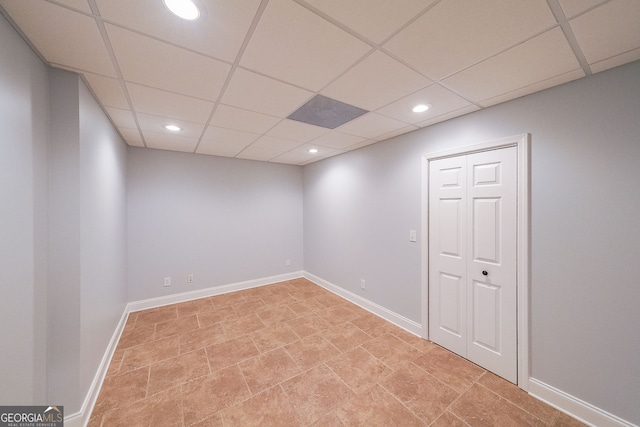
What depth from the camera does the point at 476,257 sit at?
2.24 meters

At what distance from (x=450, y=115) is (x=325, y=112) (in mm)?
1307

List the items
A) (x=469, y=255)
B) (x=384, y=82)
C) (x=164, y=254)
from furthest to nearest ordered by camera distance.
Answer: (x=164, y=254)
(x=469, y=255)
(x=384, y=82)

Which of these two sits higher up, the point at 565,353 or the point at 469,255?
the point at 469,255

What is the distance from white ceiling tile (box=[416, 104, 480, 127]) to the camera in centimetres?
214

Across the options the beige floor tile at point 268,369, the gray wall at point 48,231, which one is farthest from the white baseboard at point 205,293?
the beige floor tile at point 268,369

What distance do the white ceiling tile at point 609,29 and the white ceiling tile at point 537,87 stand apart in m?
0.18

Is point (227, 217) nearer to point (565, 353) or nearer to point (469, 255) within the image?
Result: point (469, 255)

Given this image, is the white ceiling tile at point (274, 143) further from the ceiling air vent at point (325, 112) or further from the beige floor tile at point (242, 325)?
the beige floor tile at point (242, 325)

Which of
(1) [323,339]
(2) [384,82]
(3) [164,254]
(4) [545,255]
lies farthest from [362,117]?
(3) [164,254]

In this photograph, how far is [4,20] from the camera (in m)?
1.08

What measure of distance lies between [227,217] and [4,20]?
3.27 m

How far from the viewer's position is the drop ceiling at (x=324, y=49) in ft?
3.50

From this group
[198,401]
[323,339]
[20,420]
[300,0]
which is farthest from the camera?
[323,339]

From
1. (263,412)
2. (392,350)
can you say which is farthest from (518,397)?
(263,412)
